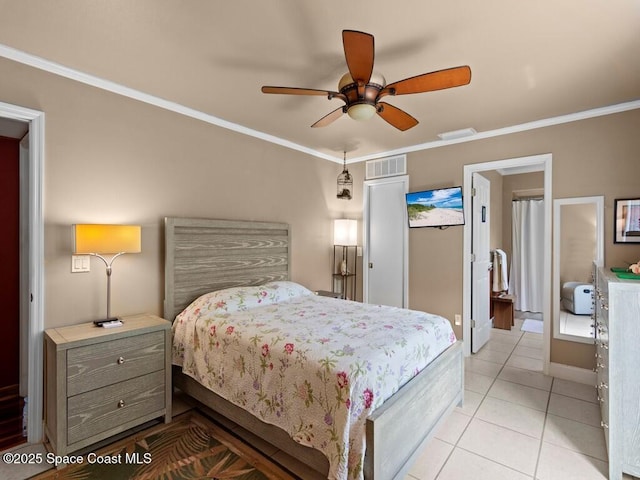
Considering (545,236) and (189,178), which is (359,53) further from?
(545,236)

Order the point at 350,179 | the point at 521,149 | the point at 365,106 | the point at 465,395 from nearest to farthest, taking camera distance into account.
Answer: the point at 365,106, the point at 465,395, the point at 521,149, the point at 350,179

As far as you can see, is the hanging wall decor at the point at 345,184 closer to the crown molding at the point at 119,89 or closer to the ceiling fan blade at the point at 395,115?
the crown molding at the point at 119,89

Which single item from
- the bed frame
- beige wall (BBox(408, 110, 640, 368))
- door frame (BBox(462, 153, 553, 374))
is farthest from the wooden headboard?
door frame (BBox(462, 153, 553, 374))

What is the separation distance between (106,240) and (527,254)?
543cm

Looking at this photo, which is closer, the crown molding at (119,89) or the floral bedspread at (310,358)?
the floral bedspread at (310,358)

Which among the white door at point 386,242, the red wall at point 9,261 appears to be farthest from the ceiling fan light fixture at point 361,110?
the red wall at point 9,261

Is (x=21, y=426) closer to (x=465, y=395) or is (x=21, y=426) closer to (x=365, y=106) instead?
(x=365, y=106)

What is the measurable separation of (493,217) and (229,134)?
Result: 419cm

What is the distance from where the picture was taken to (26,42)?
204 centimetres

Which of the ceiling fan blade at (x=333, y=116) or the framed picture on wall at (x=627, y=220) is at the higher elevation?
the ceiling fan blade at (x=333, y=116)

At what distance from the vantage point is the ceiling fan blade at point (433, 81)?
1747 mm

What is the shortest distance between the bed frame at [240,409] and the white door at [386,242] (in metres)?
1.36

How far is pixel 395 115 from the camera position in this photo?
7.54ft

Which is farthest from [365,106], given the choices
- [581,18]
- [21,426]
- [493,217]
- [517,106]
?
[493,217]
